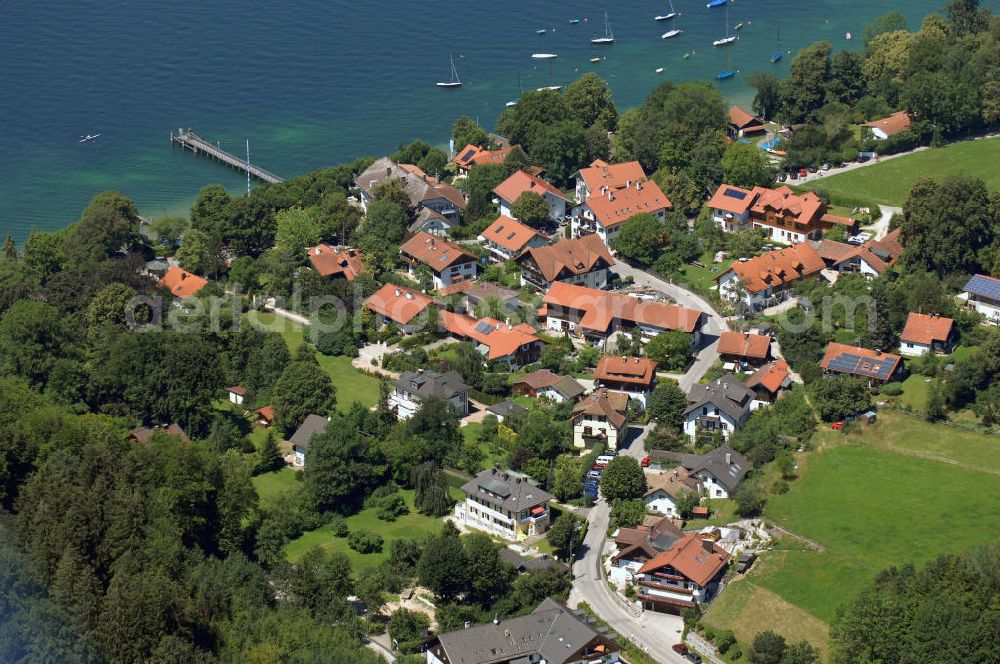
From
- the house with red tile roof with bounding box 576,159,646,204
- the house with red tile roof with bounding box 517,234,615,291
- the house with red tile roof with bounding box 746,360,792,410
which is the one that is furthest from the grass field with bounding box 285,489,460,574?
the house with red tile roof with bounding box 576,159,646,204

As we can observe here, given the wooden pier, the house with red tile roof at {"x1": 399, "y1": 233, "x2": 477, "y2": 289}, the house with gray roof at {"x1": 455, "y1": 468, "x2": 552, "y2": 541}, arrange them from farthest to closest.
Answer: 1. the wooden pier
2. the house with red tile roof at {"x1": 399, "y1": 233, "x2": 477, "y2": 289}
3. the house with gray roof at {"x1": 455, "y1": 468, "x2": 552, "y2": 541}

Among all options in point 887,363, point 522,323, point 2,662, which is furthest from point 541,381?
point 2,662

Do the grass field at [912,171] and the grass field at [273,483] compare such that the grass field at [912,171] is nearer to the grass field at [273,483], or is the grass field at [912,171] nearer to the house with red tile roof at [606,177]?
the house with red tile roof at [606,177]

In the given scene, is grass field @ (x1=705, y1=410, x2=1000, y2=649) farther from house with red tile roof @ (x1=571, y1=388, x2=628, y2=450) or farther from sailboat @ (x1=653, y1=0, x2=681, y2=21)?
sailboat @ (x1=653, y1=0, x2=681, y2=21)

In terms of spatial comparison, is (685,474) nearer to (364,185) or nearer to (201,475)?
(201,475)

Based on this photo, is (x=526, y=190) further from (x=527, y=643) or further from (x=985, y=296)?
(x=527, y=643)

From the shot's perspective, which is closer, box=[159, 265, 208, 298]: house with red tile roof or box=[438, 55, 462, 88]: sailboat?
box=[159, 265, 208, 298]: house with red tile roof

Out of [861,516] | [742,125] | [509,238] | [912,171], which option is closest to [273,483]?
[509,238]
